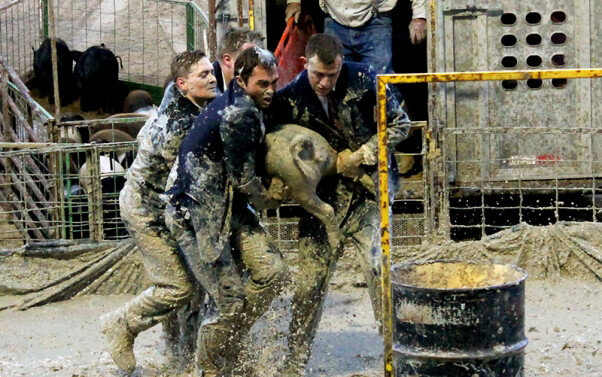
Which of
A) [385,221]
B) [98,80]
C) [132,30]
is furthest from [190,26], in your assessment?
[385,221]

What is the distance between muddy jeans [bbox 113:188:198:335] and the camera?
7.37 metres

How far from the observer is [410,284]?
254 inches

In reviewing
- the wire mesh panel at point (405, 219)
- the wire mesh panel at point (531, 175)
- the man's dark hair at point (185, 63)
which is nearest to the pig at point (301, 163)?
the man's dark hair at point (185, 63)

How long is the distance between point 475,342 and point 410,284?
2.27 ft

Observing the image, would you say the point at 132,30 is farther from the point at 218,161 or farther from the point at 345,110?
the point at 218,161

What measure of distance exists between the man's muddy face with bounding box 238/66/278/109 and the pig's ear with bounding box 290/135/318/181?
12.1 inches

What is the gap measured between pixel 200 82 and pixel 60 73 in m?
11.3

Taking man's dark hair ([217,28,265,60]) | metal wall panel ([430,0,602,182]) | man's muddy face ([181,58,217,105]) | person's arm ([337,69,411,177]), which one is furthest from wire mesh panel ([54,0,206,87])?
person's arm ([337,69,411,177])

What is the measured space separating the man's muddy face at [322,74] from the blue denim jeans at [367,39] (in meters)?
3.68

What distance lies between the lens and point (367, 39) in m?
10.7

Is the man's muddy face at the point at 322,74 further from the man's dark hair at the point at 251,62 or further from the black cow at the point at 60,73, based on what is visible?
the black cow at the point at 60,73

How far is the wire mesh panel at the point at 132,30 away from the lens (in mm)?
18906

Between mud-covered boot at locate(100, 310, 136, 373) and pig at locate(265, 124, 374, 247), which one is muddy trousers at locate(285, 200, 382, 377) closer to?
pig at locate(265, 124, 374, 247)

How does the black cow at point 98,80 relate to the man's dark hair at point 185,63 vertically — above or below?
above
